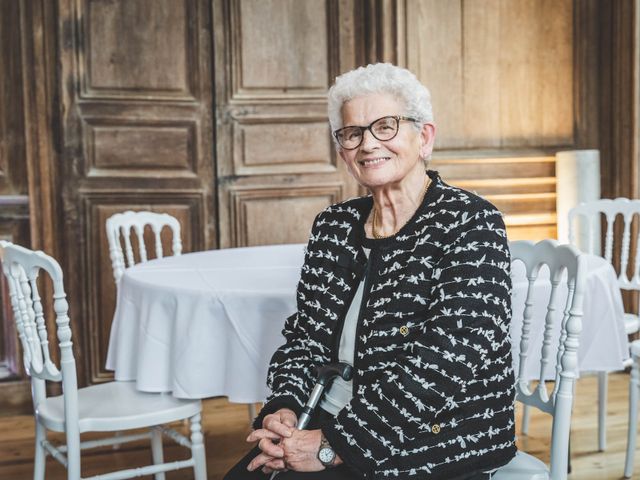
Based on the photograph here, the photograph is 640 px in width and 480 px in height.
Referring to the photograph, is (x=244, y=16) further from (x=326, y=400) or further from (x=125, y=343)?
(x=326, y=400)

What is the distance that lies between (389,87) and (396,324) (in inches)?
19.4

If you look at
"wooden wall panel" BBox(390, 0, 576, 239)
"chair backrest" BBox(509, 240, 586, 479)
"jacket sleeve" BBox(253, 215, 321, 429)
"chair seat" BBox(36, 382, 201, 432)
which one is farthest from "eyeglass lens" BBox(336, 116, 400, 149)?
"wooden wall panel" BBox(390, 0, 576, 239)

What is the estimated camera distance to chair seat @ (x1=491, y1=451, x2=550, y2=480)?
1524mm

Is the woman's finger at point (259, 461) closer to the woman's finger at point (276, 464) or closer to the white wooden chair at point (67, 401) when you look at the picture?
the woman's finger at point (276, 464)

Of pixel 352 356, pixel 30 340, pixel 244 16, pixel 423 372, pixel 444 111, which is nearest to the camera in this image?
pixel 423 372

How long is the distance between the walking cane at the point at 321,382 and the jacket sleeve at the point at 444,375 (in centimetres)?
10

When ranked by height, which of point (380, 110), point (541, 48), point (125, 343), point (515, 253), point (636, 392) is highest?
point (541, 48)

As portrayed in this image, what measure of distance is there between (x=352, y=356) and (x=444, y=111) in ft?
9.26

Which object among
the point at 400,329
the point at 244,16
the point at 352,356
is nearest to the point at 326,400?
the point at 352,356

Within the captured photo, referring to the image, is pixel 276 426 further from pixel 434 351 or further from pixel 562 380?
pixel 562 380

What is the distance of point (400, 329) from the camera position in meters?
1.50

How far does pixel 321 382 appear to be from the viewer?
157 centimetres

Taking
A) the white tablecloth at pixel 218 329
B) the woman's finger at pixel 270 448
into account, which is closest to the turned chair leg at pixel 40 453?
the white tablecloth at pixel 218 329

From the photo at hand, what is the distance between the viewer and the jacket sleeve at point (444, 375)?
1.40 metres
